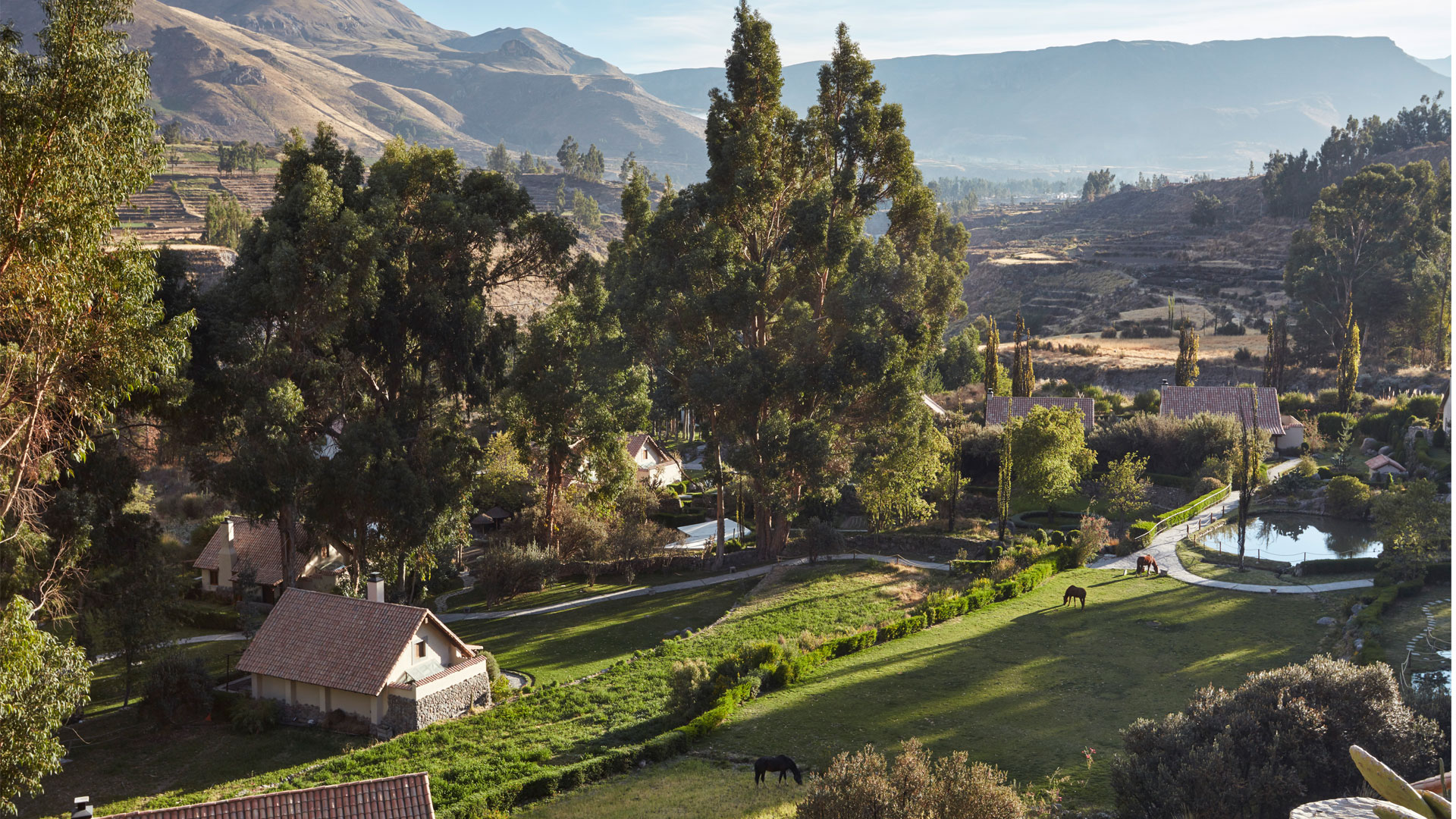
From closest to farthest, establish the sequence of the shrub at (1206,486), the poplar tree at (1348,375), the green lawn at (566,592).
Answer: the green lawn at (566,592) < the shrub at (1206,486) < the poplar tree at (1348,375)

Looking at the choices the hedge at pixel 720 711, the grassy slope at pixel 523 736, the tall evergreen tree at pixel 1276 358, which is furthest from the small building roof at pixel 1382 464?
the grassy slope at pixel 523 736

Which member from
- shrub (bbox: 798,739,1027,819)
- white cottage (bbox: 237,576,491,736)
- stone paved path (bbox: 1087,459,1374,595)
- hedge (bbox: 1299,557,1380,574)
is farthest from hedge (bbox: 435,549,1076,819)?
hedge (bbox: 1299,557,1380,574)

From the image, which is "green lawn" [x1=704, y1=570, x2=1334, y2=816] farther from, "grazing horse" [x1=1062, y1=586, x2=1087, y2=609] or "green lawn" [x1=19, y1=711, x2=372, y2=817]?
"green lawn" [x1=19, y1=711, x2=372, y2=817]

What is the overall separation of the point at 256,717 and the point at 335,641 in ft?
8.73

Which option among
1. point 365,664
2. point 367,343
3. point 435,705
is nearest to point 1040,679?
point 435,705

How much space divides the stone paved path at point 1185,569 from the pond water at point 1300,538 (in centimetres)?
127

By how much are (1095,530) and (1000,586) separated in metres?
6.71

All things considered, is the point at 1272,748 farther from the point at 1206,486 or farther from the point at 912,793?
the point at 1206,486

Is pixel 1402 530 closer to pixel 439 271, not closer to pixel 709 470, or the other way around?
pixel 709 470

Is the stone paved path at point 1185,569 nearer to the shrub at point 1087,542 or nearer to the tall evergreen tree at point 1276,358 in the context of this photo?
the shrub at point 1087,542

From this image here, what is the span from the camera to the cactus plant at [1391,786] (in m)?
7.18

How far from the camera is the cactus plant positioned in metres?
7.18

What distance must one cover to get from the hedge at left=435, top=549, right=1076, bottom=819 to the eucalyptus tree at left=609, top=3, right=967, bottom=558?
7.80 m

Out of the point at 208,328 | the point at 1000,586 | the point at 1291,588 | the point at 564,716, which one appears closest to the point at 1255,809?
the point at 564,716
